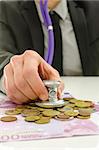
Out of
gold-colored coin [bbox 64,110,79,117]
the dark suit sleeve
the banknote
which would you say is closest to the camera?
the banknote

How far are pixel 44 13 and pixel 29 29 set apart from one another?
0.69ft

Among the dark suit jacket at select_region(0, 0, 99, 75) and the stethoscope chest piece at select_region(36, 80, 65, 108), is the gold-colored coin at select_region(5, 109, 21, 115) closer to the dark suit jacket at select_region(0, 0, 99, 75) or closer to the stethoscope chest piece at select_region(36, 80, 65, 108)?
the stethoscope chest piece at select_region(36, 80, 65, 108)

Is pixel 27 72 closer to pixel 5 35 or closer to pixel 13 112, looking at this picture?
pixel 13 112

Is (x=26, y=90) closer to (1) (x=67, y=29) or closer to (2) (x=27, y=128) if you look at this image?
(2) (x=27, y=128)

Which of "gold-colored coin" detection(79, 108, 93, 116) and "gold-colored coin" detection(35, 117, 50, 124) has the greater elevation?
"gold-colored coin" detection(35, 117, 50, 124)

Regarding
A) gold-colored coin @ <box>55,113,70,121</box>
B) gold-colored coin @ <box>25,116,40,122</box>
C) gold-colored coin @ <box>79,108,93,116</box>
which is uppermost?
gold-colored coin @ <box>25,116,40,122</box>

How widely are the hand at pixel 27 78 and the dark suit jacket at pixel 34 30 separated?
20.5 inches

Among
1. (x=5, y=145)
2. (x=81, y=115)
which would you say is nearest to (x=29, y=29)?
(x=81, y=115)

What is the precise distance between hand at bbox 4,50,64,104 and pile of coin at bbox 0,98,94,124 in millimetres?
26

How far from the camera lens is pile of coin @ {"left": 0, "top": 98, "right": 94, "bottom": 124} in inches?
22.7

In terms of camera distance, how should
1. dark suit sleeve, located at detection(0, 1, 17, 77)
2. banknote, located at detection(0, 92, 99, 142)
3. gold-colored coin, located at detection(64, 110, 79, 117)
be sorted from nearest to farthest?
banknote, located at detection(0, 92, 99, 142) → gold-colored coin, located at detection(64, 110, 79, 117) → dark suit sleeve, located at detection(0, 1, 17, 77)

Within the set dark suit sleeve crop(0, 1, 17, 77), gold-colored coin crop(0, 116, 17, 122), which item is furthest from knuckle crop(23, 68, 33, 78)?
dark suit sleeve crop(0, 1, 17, 77)

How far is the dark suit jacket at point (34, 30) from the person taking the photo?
1273mm

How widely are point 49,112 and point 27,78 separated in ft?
0.31
